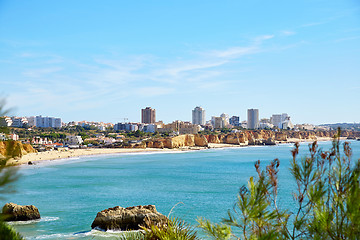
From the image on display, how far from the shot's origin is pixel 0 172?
519 centimetres

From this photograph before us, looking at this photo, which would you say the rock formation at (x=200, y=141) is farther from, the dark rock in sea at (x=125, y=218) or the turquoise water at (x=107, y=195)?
the dark rock in sea at (x=125, y=218)

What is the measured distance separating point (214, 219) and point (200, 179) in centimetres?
1794

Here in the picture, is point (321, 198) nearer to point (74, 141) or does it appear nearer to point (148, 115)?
point (74, 141)

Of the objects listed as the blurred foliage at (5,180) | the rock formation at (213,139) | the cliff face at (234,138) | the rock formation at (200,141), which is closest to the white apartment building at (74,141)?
the cliff face at (234,138)

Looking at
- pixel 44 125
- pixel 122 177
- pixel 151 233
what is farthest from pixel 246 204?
pixel 44 125

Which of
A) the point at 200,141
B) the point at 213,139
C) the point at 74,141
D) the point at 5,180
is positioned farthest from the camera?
the point at 213,139

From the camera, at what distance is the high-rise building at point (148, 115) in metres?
188

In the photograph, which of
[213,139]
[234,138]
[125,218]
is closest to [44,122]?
[213,139]

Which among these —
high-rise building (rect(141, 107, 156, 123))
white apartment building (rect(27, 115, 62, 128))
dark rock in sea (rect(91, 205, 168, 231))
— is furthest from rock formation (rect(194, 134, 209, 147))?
dark rock in sea (rect(91, 205, 168, 231))

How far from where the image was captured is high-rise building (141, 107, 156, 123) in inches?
7411

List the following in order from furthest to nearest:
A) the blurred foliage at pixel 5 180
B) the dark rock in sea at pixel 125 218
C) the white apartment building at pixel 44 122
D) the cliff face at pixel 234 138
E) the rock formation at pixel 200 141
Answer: the white apartment building at pixel 44 122 < the rock formation at pixel 200 141 < the cliff face at pixel 234 138 < the dark rock in sea at pixel 125 218 < the blurred foliage at pixel 5 180

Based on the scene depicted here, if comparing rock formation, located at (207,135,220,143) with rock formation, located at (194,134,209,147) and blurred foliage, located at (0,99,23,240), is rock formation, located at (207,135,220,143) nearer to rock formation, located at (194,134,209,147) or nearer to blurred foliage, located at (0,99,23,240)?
rock formation, located at (194,134,209,147)

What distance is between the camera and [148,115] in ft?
618

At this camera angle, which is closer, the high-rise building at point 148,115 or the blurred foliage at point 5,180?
the blurred foliage at point 5,180
